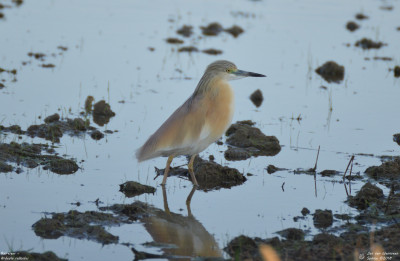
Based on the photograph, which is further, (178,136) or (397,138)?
(397,138)

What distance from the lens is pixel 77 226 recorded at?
623 cm

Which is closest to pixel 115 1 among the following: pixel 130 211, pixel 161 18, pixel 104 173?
pixel 161 18

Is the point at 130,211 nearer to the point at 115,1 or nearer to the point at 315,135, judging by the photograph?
the point at 315,135

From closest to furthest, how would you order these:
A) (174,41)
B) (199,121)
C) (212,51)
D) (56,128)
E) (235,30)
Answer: (199,121), (56,128), (212,51), (174,41), (235,30)

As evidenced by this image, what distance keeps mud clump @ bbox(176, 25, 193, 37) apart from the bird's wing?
9471mm

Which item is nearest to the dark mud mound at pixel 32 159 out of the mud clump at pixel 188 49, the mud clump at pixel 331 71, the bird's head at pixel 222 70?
the bird's head at pixel 222 70

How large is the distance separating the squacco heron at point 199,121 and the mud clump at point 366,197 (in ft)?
5.24

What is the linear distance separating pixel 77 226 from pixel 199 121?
1998 mm

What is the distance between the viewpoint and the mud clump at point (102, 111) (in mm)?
10383

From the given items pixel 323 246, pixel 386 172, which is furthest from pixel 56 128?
pixel 323 246

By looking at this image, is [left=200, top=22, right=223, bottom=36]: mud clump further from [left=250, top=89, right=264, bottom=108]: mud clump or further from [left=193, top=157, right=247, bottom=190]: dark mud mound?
[left=193, top=157, right=247, bottom=190]: dark mud mound

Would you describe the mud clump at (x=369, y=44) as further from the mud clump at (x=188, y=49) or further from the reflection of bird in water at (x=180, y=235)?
the reflection of bird in water at (x=180, y=235)

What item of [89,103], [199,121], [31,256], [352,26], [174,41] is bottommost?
[31,256]

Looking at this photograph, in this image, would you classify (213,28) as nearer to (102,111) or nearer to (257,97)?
(257,97)
